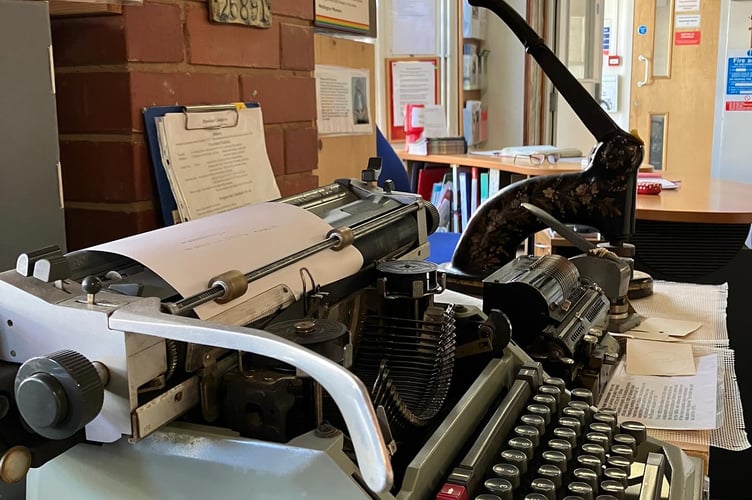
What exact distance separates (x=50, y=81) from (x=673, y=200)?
199 centimetres

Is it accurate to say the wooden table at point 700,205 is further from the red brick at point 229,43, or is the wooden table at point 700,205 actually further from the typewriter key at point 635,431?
the typewriter key at point 635,431

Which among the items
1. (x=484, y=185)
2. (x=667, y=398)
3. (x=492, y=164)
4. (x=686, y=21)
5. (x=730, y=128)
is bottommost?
(x=667, y=398)

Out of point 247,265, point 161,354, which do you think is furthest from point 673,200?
point 161,354

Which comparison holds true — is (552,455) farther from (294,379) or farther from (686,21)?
(686,21)

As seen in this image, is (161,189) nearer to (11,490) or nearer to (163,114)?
(163,114)

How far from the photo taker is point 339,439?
59 cm

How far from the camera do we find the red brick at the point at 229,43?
1150 mm

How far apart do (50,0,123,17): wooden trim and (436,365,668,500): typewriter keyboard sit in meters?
0.70

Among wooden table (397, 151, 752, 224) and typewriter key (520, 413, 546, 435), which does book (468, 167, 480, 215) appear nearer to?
wooden table (397, 151, 752, 224)

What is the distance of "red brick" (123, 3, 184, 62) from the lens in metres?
1.04

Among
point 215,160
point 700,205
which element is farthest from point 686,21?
point 215,160

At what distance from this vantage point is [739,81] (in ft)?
15.8

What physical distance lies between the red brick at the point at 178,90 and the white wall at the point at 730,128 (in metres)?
4.38

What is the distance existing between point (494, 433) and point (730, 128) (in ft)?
15.5
